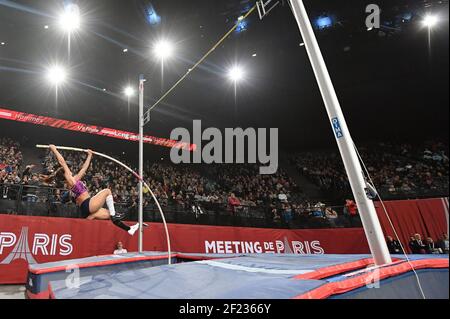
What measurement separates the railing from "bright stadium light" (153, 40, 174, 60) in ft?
20.1

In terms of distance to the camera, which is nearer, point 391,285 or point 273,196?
point 391,285

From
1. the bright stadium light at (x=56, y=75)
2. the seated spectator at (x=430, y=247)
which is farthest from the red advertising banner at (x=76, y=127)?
the seated spectator at (x=430, y=247)

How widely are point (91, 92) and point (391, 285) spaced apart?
14.7m

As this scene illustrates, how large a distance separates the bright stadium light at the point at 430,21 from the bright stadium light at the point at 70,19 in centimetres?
1326

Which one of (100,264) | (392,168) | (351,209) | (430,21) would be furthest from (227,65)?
(100,264)

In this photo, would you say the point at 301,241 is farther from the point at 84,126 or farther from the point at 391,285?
the point at 84,126

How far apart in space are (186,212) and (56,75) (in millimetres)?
8426

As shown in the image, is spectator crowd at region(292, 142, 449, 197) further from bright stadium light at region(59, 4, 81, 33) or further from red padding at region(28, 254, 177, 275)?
bright stadium light at region(59, 4, 81, 33)

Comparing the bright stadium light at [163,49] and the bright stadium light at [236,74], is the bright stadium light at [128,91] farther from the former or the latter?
the bright stadium light at [236,74]

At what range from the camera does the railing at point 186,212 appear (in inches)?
284

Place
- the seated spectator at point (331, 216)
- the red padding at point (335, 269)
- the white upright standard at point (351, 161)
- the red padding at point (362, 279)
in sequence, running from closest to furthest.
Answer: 1. the red padding at point (362, 279)
2. the red padding at point (335, 269)
3. the white upright standard at point (351, 161)
4. the seated spectator at point (331, 216)

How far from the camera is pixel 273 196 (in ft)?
47.6

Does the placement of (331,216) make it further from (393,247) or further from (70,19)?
(70,19)
